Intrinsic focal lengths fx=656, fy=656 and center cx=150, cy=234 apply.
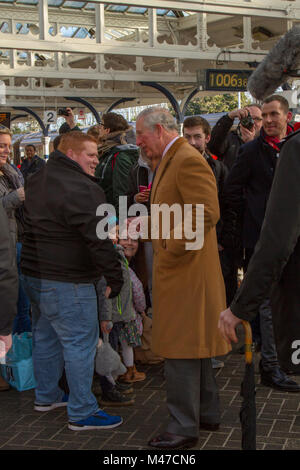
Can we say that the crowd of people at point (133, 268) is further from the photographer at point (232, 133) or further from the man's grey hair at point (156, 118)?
the photographer at point (232, 133)

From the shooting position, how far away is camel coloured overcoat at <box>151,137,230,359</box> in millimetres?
3750

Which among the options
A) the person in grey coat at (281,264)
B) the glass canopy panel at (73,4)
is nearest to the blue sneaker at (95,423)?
the person in grey coat at (281,264)

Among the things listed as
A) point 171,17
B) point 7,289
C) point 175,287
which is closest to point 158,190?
point 175,287

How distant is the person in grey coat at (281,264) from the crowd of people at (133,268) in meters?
0.04

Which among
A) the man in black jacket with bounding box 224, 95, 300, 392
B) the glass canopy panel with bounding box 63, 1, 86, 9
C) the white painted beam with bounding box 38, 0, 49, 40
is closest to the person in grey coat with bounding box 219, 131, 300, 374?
the man in black jacket with bounding box 224, 95, 300, 392

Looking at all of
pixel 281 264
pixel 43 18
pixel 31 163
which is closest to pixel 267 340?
pixel 281 264

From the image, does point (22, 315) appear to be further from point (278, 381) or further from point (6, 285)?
point (6, 285)

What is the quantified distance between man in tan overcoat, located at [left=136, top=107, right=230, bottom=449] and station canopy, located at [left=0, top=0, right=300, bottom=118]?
5486mm

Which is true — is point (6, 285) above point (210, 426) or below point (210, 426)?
above

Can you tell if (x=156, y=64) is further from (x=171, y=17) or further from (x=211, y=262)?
(x=211, y=262)

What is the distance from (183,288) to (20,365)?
6.52ft

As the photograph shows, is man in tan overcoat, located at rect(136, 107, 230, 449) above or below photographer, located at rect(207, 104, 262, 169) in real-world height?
below

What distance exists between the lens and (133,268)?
5.61 metres

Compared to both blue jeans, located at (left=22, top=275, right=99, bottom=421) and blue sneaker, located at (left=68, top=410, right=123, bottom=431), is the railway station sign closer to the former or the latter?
blue jeans, located at (left=22, top=275, right=99, bottom=421)
